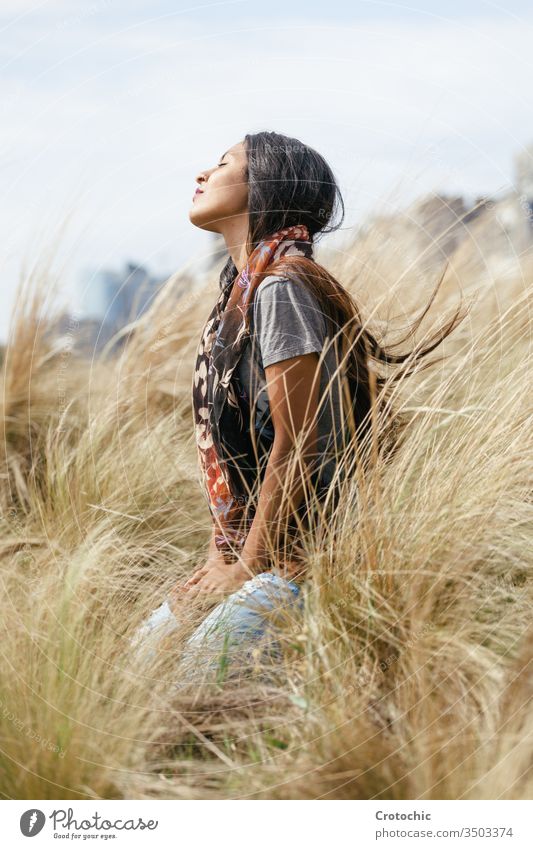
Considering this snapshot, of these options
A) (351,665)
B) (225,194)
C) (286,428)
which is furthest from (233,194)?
(351,665)

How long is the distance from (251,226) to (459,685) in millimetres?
1328

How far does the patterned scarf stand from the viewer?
246 cm

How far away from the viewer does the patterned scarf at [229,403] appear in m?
2.46

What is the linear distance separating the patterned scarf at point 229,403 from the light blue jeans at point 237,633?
17 cm

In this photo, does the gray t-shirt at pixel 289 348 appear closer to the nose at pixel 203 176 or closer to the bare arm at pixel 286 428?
the bare arm at pixel 286 428

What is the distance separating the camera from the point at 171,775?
206 cm

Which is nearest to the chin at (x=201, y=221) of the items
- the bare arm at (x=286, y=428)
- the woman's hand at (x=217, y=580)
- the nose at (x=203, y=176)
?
the nose at (x=203, y=176)

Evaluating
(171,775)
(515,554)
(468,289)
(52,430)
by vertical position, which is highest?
(468,289)

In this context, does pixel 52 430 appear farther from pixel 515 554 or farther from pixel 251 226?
pixel 515 554

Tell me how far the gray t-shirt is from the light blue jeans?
0.34m

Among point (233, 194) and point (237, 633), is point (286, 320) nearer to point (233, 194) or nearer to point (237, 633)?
point (233, 194)

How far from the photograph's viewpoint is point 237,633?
227cm

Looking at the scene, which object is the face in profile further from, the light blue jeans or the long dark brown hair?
the light blue jeans

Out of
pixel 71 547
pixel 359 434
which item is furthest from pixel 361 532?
pixel 71 547
